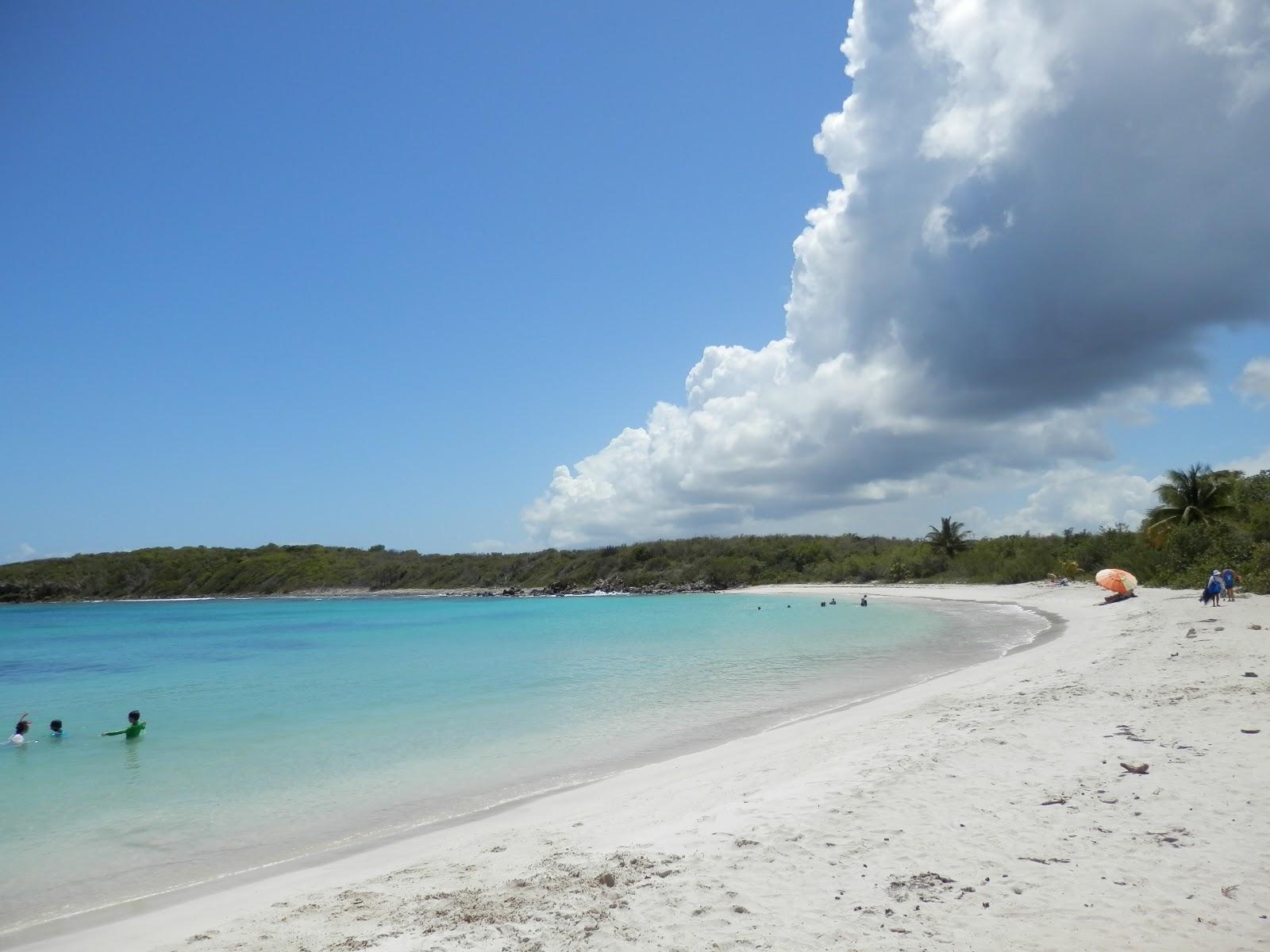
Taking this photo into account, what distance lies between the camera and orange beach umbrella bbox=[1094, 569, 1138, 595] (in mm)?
29031

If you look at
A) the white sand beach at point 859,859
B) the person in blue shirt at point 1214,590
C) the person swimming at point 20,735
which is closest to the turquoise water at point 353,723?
the person swimming at point 20,735

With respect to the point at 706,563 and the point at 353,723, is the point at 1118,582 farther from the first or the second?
the point at 706,563

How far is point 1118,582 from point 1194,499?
11117mm

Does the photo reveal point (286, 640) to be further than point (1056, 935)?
Yes

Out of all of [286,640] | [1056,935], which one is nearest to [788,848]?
[1056,935]

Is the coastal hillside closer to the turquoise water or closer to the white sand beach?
the turquoise water

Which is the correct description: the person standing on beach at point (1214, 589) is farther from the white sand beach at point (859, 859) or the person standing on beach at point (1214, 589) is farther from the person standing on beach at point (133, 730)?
the person standing on beach at point (133, 730)

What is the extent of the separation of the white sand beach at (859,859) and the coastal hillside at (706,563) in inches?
834

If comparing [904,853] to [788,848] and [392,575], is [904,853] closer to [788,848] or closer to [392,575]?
[788,848]

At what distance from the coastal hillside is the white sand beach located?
834 inches

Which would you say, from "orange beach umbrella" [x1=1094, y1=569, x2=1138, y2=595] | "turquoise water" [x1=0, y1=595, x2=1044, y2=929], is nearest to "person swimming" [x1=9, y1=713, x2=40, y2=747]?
"turquoise water" [x1=0, y1=595, x2=1044, y2=929]

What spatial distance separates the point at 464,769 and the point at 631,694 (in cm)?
642

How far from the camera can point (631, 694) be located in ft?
54.2

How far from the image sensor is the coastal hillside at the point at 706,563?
32.3 meters
